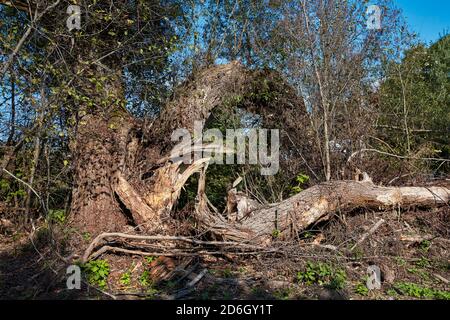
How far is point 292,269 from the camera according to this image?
468 cm

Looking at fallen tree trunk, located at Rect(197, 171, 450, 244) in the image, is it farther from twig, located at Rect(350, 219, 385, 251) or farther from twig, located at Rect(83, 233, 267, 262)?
twig, located at Rect(350, 219, 385, 251)

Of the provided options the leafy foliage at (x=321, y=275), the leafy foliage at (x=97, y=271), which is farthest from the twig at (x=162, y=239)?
the leafy foliage at (x=321, y=275)

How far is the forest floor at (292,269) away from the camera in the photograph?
13.6 feet

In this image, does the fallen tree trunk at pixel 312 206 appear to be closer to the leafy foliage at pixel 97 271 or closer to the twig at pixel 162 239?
the twig at pixel 162 239

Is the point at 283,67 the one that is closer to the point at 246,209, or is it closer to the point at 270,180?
the point at 270,180

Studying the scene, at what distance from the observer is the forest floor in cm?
416

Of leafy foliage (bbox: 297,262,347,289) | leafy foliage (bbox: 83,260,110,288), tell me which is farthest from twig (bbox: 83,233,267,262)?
leafy foliage (bbox: 297,262,347,289)

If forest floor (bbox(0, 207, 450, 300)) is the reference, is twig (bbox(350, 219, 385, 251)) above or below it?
above

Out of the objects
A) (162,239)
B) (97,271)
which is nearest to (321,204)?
(162,239)

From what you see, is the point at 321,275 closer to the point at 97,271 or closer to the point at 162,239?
the point at 162,239

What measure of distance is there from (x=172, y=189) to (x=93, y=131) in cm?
150

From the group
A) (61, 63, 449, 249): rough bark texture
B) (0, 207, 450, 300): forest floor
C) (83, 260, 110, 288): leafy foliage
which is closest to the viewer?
(0, 207, 450, 300): forest floor

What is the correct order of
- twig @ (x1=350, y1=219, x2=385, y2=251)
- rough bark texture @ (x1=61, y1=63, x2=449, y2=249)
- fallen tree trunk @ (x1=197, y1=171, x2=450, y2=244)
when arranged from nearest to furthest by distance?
twig @ (x1=350, y1=219, x2=385, y2=251)
fallen tree trunk @ (x1=197, y1=171, x2=450, y2=244)
rough bark texture @ (x1=61, y1=63, x2=449, y2=249)

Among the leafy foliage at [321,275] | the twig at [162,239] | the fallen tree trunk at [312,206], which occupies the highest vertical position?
the fallen tree trunk at [312,206]
